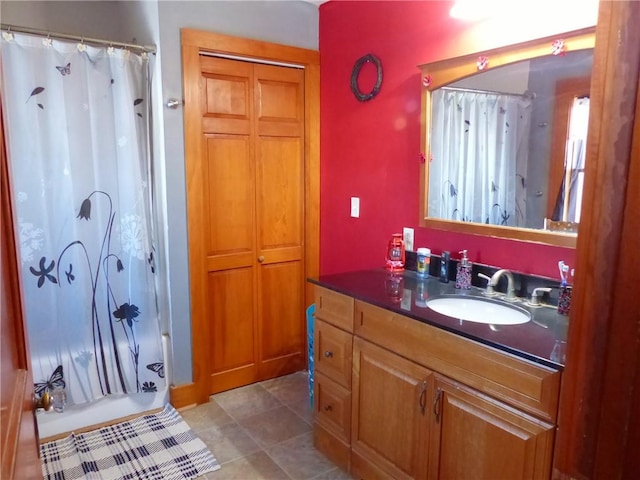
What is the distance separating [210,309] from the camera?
109 inches

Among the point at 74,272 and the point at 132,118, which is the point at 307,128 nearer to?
the point at 132,118

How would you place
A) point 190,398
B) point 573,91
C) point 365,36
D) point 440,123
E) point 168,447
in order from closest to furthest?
point 573,91 → point 440,123 → point 168,447 → point 365,36 → point 190,398

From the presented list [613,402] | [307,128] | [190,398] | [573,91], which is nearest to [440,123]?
[573,91]

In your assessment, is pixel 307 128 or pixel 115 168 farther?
pixel 307 128

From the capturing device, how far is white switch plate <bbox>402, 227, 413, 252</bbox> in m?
2.36

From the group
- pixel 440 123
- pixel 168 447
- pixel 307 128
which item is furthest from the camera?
pixel 307 128

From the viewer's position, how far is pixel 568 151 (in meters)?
1.70

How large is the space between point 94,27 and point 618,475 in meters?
3.20

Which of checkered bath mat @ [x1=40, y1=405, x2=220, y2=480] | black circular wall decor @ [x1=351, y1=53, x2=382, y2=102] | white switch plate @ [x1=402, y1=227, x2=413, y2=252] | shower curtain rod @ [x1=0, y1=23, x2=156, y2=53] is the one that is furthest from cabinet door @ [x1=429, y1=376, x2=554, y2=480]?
shower curtain rod @ [x1=0, y1=23, x2=156, y2=53]

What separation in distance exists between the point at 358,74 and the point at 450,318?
155cm

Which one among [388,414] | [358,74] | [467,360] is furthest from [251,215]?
[467,360]

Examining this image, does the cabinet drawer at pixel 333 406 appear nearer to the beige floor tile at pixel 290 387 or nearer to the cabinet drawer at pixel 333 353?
the cabinet drawer at pixel 333 353

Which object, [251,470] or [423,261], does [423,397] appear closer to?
[423,261]

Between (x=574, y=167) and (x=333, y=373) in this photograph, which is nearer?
(x=574, y=167)
